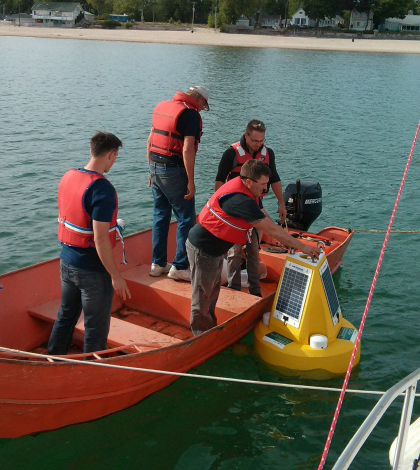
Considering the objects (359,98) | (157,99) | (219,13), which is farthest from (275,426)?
(219,13)

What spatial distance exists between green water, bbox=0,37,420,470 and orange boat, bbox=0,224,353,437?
12.0 inches

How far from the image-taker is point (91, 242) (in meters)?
4.68

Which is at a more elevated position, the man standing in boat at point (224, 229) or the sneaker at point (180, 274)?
the man standing in boat at point (224, 229)

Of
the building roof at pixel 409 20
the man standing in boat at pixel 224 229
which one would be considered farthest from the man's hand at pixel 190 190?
the building roof at pixel 409 20

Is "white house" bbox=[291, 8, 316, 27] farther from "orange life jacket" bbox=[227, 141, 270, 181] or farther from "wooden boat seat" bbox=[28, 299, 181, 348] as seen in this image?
"wooden boat seat" bbox=[28, 299, 181, 348]

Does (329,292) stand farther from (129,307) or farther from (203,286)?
(129,307)

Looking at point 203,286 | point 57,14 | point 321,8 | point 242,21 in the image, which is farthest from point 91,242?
point 57,14

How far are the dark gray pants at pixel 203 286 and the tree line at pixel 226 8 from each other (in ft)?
318

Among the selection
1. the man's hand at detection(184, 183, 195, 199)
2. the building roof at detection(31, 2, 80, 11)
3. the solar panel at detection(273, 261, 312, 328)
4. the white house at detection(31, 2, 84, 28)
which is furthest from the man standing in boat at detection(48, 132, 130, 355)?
the building roof at detection(31, 2, 80, 11)

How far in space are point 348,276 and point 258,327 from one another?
3.14 metres

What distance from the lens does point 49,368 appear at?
4.52 m

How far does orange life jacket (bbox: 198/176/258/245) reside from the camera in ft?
17.6

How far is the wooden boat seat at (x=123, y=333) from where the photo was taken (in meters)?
5.66

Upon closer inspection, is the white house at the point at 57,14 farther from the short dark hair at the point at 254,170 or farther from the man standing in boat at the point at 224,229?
the short dark hair at the point at 254,170
